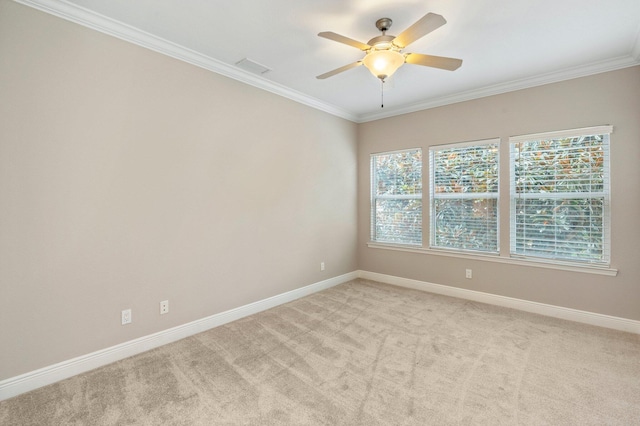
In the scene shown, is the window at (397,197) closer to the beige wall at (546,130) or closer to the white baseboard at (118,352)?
A: the beige wall at (546,130)

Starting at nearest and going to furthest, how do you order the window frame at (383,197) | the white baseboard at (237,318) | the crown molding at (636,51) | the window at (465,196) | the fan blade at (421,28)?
the fan blade at (421,28), the white baseboard at (237,318), the crown molding at (636,51), the window at (465,196), the window frame at (383,197)

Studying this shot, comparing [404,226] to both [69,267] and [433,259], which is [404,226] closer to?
[433,259]

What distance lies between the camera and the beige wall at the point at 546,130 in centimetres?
293

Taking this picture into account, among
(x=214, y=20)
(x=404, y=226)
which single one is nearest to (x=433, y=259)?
(x=404, y=226)

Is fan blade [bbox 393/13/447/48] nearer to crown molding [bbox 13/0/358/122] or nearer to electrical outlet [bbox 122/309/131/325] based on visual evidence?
crown molding [bbox 13/0/358/122]

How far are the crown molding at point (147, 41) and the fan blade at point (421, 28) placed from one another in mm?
1842

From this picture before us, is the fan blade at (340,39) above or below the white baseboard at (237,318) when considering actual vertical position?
above

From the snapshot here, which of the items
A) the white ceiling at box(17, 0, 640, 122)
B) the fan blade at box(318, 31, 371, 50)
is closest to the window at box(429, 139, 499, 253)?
the white ceiling at box(17, 0, 640, 122)

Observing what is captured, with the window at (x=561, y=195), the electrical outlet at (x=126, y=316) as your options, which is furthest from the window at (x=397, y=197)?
the electrical outlet at (x=126, y=316)

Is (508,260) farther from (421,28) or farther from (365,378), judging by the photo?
(421,28)

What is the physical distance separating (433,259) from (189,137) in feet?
11.5

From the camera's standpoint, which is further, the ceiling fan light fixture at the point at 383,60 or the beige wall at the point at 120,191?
the ceiling fan light fixture at the point at 383,60

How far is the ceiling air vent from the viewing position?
118 inches

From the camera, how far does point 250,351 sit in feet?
8.46
